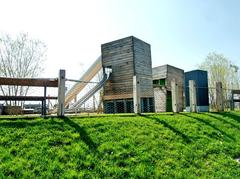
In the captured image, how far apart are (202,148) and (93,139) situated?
322 centimetres

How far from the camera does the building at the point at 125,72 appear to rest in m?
16.8

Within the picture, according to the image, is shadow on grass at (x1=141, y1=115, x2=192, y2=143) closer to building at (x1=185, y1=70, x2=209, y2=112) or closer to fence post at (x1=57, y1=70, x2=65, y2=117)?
fence post at (x1=57, y1=70, x2=65, y2=117)

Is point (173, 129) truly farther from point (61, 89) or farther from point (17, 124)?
point (17, 124)

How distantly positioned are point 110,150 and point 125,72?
11680mm

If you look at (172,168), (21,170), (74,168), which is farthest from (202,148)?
(21,170)

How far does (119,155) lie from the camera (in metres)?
5.59

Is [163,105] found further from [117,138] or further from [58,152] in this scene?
[58,152]

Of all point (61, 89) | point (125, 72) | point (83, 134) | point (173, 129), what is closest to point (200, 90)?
point (125, 72)

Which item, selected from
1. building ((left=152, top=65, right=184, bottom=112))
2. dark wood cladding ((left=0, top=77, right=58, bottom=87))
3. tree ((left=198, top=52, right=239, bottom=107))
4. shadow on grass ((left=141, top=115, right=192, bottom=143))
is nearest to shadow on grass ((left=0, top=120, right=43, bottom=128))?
dark wood cladding ((left=0, top=77, right=58, bottom=87))

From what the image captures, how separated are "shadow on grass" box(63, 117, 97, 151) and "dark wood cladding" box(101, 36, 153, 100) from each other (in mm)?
9581

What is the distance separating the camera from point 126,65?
1709cm

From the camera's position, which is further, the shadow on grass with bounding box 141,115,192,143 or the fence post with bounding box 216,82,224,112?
the fence post with bounding box 216,82,224,112

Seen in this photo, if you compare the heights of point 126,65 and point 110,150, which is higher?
point 126,65

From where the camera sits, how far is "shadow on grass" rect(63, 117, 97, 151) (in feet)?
18.9
